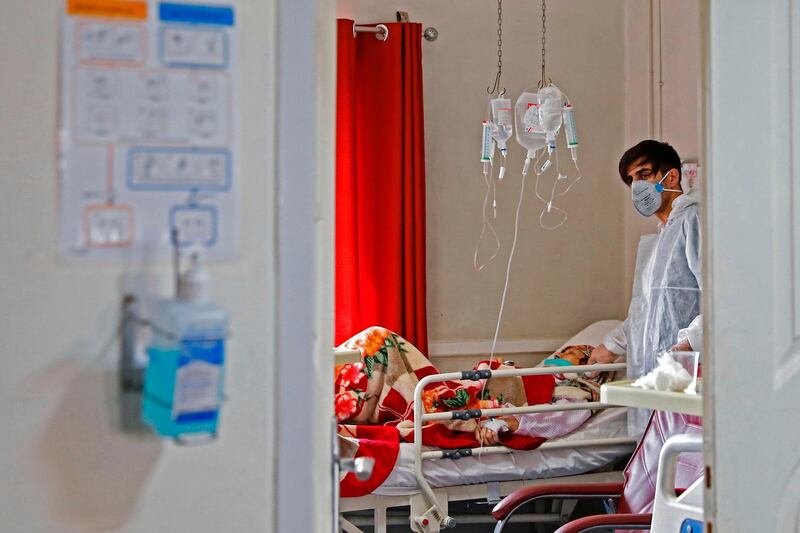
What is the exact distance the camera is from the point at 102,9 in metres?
1.06

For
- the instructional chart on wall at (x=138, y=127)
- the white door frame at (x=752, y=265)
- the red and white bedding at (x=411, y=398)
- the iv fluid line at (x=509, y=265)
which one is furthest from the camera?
the iv fluid line at (x=509, y=265)

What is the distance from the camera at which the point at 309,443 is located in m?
1.14

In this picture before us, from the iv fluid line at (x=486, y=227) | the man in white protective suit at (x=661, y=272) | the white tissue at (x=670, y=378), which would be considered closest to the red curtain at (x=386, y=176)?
the iv fluid line at (x=486, y=227)

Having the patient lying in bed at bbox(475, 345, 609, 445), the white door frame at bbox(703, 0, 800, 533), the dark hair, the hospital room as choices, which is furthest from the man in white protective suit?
the white door frame at bbox(703, 0, 800, 533)

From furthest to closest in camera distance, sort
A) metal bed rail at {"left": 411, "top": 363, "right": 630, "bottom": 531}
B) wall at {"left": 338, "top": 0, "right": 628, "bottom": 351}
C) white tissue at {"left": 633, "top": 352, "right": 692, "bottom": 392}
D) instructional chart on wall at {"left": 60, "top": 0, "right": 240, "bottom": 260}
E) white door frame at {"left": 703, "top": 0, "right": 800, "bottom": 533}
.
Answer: wall at {"left": 338, "top": 0, "right": 628, "bottom": 351}
metal bed rail at {"left": 411, "top": 363, "right": 630, "bottom": 531}
white tissue at {"left": 633, "top": 352, "right": 692, "bottom": 392}
white door frame at {"left": 703, "top": 0, "right": 800, "bottom": 533}
instructional chart on wall at {"left": 60, "top": 0, "right": 240, "bottom": 260}

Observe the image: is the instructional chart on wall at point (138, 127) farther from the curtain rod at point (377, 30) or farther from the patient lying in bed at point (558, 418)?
the curtain rod at point (377, 30)

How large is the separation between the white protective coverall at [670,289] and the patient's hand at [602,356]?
0.50ft

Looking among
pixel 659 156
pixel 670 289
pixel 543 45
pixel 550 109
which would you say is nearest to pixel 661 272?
pixel 670 289

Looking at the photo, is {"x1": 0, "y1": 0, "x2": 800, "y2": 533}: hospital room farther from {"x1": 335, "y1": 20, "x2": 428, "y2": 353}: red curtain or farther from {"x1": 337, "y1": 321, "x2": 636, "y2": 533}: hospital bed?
{"x1": 335, "y1": 20, "x2": 428, "y2": 353}: red curtain

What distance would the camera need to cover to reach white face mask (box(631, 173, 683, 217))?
3256 millimetres

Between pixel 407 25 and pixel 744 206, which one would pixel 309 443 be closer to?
pixel 744 206

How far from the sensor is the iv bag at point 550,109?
3377 millimetres

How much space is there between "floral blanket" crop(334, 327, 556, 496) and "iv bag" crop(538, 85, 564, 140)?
960 millimetres

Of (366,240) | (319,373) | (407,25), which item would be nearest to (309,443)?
(319,373)
